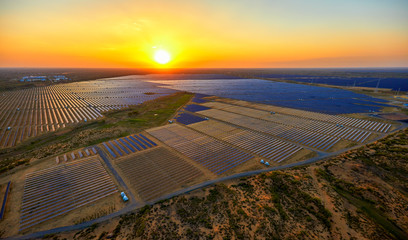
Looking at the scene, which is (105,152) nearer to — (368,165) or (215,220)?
(215,220)

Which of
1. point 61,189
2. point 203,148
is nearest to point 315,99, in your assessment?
point 203,148

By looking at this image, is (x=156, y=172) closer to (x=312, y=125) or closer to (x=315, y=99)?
(x=312, y=125)

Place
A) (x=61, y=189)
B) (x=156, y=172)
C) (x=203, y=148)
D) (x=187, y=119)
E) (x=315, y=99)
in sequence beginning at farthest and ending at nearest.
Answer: (x=315, y=99), (x=187, y=119), (x=203, y=148), (x=156, y=172), (x=61, y=189)

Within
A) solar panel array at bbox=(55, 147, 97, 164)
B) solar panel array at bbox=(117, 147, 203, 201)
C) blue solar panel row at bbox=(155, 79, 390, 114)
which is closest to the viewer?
solar panel array at bbox=(117, 147, 203, 201)

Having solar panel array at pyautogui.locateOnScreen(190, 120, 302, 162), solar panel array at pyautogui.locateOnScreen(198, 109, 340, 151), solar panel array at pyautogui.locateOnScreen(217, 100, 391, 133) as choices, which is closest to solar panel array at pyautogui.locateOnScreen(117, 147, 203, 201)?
solar panel array at pyautogui.locateOnScreen(190, 120, 302, 162)

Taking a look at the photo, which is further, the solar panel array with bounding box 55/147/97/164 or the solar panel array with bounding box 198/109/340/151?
the solar panel array with bounding box 198/109/340/151

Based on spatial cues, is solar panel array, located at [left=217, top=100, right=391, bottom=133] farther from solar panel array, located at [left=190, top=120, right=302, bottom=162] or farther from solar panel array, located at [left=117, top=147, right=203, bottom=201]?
solar panel array, located at [left=117, top=147, right=203, bottom=201]
